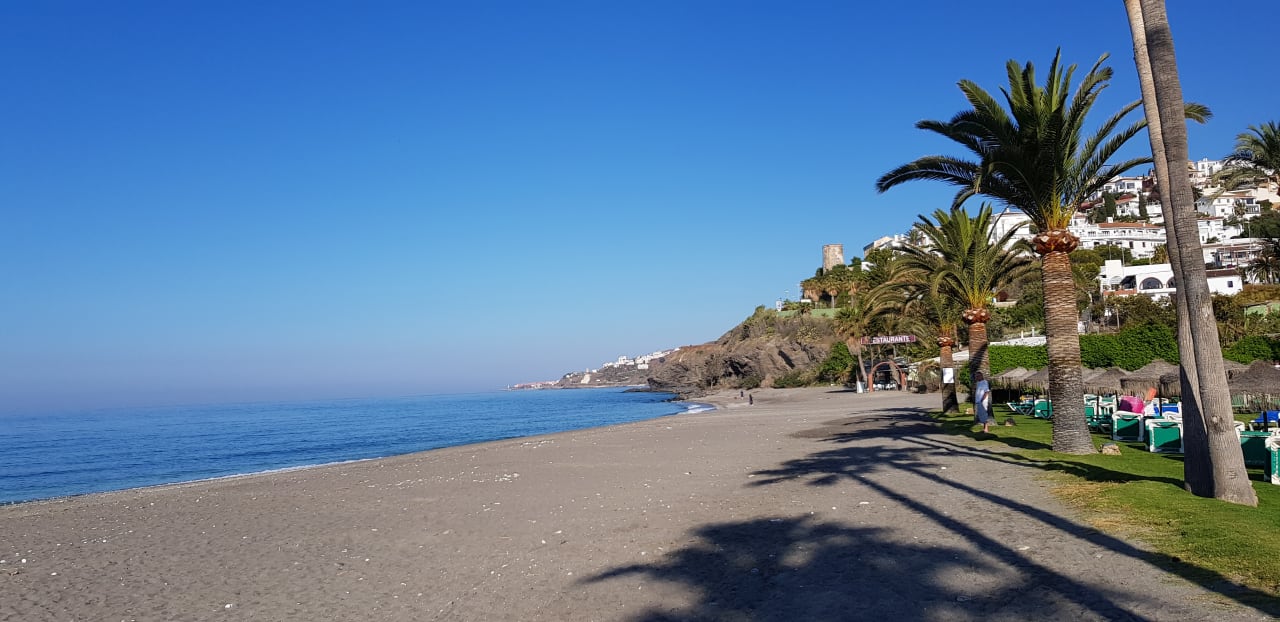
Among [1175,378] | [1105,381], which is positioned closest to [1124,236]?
[1105,381]

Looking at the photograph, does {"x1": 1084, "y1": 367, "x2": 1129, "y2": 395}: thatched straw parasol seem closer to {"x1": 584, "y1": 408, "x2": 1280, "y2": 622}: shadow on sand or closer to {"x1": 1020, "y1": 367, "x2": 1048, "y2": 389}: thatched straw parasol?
{"x1": 1020, "y1": 367, "x2": 1048, "y2": 389}: thatched straw parasol

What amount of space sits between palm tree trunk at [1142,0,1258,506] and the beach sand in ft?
6.44

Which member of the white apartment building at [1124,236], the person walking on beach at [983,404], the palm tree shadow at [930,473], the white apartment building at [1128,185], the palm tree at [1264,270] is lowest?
the palm tree shadow at [930,473]

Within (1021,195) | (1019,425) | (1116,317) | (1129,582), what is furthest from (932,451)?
(1116,317)

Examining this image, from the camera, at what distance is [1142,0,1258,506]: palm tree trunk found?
9.41 metres

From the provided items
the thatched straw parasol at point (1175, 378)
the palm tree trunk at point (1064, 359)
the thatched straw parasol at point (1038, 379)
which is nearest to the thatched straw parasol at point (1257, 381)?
the thatched straw parasol at point (1175, 378)

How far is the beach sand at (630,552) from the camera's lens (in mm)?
6801

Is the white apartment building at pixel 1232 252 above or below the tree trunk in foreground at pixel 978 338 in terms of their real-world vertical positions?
above

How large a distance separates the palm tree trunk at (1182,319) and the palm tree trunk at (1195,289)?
0.14m

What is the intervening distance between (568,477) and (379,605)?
10.4 meters

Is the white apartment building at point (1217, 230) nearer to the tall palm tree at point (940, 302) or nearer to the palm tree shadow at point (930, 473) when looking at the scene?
the tall palm tree at point (940, 302)

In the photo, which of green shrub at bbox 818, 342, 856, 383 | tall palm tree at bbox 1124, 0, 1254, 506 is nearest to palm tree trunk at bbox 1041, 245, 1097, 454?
tall palm tree at bbox 1124, 0, 1254, 506

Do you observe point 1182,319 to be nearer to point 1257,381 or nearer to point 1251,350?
point 1257,381

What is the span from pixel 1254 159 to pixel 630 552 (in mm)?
24986
